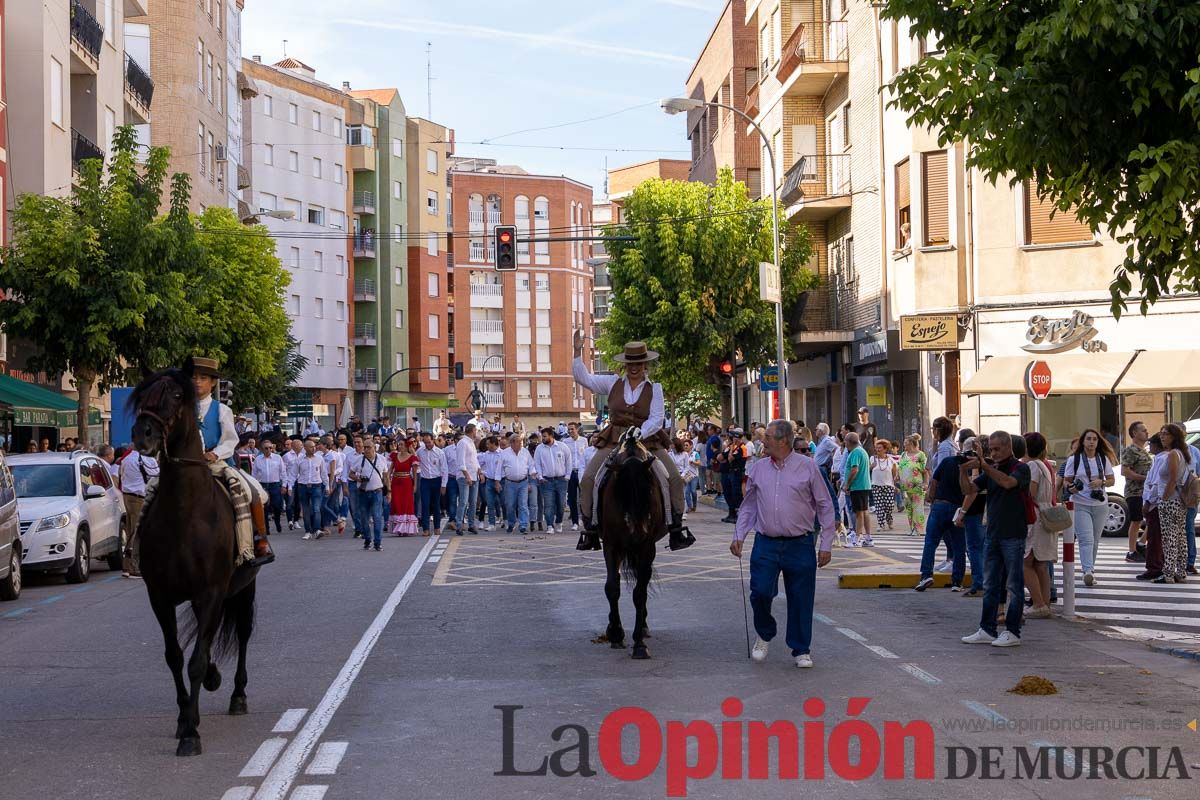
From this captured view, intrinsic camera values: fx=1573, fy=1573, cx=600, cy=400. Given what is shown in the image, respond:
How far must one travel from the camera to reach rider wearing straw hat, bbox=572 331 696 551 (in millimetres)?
12750

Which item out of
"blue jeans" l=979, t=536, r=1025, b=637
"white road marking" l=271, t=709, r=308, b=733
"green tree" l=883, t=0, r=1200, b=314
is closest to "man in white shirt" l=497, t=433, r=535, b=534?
"blue jeans" l=979, t=536, r=1025, b=637

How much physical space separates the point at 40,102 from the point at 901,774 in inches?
1349

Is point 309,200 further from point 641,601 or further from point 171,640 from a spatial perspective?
point 171,640

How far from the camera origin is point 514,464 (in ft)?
97.6

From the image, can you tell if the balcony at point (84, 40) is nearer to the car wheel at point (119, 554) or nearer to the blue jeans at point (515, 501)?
the blue jeans at point (515, 501)

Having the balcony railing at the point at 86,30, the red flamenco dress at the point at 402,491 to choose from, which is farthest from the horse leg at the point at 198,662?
the balcony railing at the point at 86,30

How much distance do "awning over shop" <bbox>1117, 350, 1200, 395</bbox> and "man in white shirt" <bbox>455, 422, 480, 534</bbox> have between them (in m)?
12.6

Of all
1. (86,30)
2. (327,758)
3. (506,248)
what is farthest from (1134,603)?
(86,30)

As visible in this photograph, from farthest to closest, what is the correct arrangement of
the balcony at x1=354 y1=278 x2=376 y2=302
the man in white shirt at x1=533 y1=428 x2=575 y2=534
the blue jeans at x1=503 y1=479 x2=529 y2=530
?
the balcony at x1=354 y1=278 x2=376 y2=302 → the man in white shirt at x1=533 y1=428 x2=575 y2=534 → the blue jeans at x1=503 y1=479 x2=529 y2=530

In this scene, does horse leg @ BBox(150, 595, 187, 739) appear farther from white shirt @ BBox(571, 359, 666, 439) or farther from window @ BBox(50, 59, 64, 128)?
window @ BBox(50, 59, 64, 128)

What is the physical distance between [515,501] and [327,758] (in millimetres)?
22103

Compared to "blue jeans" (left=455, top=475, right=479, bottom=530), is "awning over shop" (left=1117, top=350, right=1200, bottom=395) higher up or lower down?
higher up

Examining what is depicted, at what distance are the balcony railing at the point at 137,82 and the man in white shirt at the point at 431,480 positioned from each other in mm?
23522

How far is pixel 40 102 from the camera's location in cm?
3731
